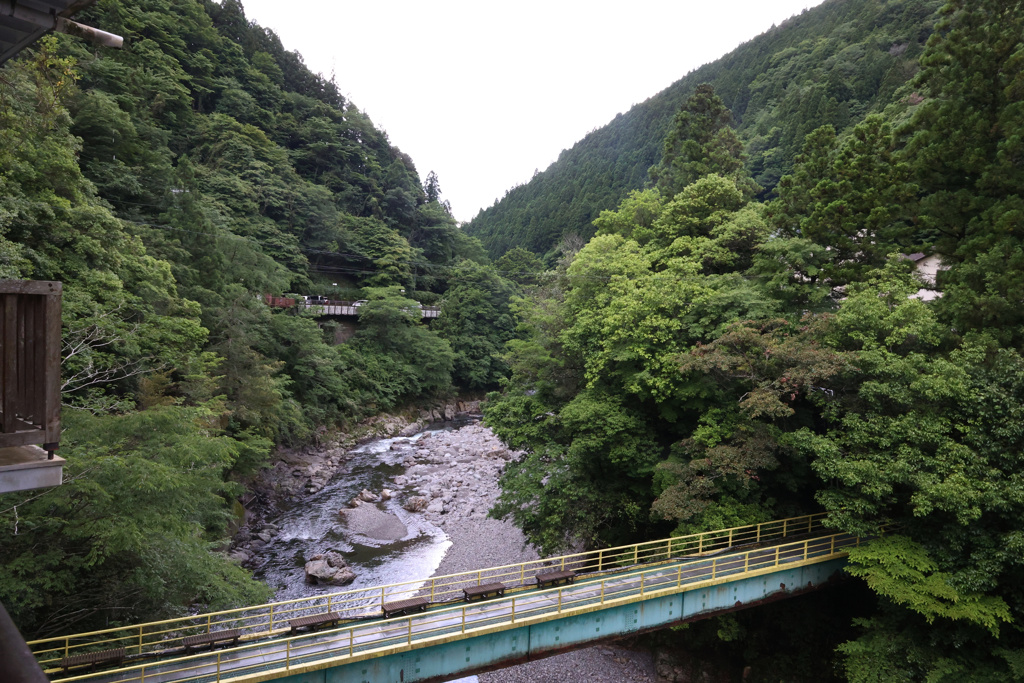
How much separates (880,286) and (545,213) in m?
64.4

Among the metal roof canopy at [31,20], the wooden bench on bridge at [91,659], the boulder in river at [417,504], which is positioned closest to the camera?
the metal roof canopy at [31,20]

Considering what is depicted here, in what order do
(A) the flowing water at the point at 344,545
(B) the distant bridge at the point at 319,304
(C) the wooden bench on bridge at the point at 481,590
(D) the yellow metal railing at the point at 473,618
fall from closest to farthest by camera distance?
(D) the yellow metal railing at the point at 473,618 < (C) the wooden bench on bridge at the point at 481,590 < (A) the flowing water at the point at 344,545 < (B) the distant bridge at the point at 319,304

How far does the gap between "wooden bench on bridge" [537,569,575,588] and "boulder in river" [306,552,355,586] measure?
8.29m

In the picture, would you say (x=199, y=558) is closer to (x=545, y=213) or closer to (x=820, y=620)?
(x=820, y=620)

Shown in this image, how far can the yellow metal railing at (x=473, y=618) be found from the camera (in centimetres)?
770

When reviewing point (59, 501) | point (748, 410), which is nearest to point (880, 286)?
point (748, 410)

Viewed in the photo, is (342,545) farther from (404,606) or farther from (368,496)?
(404,606)

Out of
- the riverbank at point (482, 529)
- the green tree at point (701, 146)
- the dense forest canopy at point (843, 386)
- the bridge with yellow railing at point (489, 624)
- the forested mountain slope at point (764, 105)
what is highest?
the forested mountain slope at point (764, 105)

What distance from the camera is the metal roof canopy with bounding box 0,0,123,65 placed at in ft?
10.4

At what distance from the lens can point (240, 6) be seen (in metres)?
54.9

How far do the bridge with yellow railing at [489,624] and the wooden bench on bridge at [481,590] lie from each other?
19 centimetres

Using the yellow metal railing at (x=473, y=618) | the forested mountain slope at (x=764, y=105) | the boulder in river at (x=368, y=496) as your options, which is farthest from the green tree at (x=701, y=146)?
the boulder in river at (x=368, y=496)

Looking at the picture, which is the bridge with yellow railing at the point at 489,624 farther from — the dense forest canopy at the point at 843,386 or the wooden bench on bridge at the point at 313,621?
the dense forest canopy at the point at 843,386

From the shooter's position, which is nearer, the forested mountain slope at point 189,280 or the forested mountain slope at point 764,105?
the forested mountain slope at point 189,280
